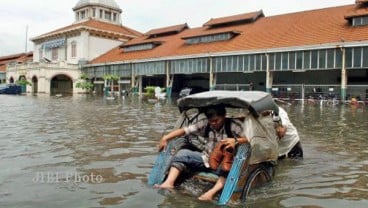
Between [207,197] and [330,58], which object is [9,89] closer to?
[330,58]

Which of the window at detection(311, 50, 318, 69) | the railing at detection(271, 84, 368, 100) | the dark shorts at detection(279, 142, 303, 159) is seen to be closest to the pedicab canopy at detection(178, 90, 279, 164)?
the dark shorts at detection(279, 142, 303, 159)

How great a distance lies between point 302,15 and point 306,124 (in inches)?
1417

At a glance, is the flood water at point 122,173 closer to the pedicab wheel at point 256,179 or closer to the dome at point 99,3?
the pedicab wheel at point 256,179

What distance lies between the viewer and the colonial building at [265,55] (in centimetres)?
3772

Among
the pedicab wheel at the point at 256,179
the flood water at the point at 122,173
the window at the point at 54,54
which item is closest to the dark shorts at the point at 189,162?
the flood water at the point at 122,173

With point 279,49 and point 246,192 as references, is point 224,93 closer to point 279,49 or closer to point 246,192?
point 246,192

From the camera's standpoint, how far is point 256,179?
6555 mm

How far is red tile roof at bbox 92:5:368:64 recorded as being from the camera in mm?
39719

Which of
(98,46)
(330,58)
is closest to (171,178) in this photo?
(330,58)

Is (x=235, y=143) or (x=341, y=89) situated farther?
(x=341, y=89)

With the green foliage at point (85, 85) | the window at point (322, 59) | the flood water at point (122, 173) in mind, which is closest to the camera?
the flood water at point (122, 173)

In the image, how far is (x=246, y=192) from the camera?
609cm

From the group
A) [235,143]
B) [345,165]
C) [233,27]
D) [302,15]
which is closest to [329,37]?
[302,15]

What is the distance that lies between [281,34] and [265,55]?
4.51 meters
